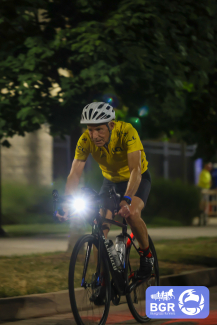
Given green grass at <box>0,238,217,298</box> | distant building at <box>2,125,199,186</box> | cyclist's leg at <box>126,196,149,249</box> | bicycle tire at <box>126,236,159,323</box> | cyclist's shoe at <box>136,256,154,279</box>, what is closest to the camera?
cyclist's leg at <box>126,196,149,249</box>

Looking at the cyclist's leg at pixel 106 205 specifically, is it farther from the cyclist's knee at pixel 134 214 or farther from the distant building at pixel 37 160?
the distant building at pixel 37 160

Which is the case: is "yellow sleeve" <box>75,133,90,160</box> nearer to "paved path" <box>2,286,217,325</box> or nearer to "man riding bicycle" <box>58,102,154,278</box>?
"man riding bicycle" <box>58,102,154,278</box>

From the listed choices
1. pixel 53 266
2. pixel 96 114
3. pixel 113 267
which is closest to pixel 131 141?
pixel 96 114

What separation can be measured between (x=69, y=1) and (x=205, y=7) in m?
1.99

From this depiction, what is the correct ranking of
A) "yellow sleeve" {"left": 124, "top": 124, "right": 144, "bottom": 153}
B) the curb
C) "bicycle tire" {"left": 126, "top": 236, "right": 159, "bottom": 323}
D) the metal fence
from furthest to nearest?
the metal fence < the curb < "bicycle tire" {"left": 126, "top": 236, "right": 159, "bottom": 323} < "yellow sleeve" {"left": 124, "top": 124, "right": 144, "bottom": 153}

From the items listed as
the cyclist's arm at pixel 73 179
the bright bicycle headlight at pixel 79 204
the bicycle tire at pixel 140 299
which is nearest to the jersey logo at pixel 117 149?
the cyclist's arm at pixel 73 179

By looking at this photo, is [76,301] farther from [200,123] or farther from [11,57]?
[200,123]

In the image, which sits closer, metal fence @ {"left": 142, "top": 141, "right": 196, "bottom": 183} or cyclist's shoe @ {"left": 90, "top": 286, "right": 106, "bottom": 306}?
cyclist's shoe @ {"left": 90, "top": 286, "right": 106, "bottom": 306}

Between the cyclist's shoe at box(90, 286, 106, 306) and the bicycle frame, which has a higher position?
the bicycle frame

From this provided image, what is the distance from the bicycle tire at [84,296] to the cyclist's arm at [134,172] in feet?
1.66

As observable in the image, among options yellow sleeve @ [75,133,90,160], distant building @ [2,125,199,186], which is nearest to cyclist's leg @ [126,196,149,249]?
yellow sleeve @ [75,133,90,160]

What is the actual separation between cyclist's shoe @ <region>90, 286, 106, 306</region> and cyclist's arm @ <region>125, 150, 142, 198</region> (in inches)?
32.4

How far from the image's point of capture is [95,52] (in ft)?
25.3

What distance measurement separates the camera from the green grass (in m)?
6.64
